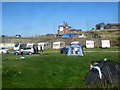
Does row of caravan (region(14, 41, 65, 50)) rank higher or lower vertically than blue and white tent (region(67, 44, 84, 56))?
higher

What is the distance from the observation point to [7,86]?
378 inches

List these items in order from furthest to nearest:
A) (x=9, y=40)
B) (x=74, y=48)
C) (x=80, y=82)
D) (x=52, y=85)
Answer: (x=9, y=40) → (x=74, y=48) → (x=80, y=82) → (x=52, y=85)

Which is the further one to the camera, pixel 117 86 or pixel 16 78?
pixel 16 78

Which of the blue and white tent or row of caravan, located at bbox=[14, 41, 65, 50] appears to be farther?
row of caravan, located at bbox=[14, 41, 65, 50]

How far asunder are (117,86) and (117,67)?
1.69 m

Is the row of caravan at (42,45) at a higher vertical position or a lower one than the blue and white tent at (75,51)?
higher

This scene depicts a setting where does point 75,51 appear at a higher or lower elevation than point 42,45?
lower

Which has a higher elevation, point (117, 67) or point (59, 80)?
point (117, 67)

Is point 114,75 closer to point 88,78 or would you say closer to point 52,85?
point 88,78

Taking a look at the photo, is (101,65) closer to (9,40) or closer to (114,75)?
(114,75)

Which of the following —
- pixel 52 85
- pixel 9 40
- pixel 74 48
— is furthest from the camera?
pixel 9 40

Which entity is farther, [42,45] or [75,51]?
[42,45]

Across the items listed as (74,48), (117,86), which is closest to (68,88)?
(117,86)

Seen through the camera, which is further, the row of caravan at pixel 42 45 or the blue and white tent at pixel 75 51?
the row of caravan at pixel 42 45
